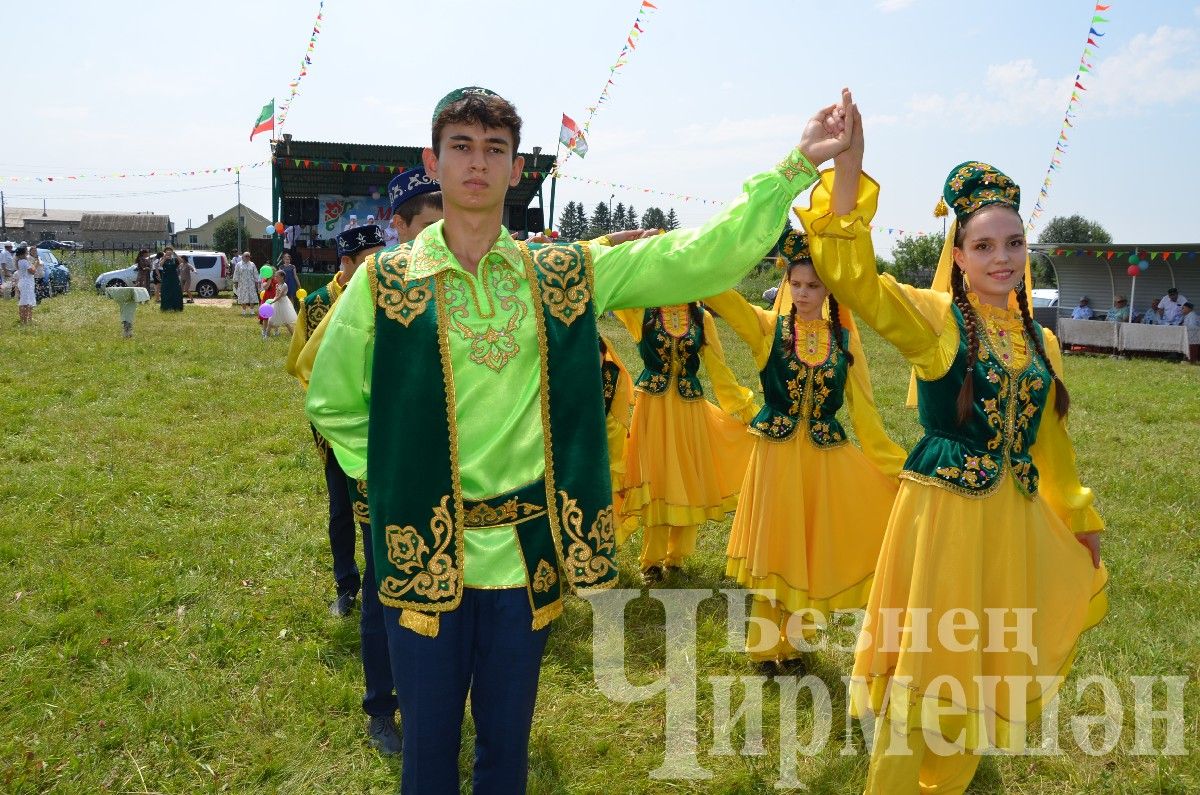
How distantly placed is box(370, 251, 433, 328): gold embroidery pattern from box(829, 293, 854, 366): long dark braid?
2.87 meters

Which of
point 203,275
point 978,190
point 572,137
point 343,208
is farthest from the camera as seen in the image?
point 203,275

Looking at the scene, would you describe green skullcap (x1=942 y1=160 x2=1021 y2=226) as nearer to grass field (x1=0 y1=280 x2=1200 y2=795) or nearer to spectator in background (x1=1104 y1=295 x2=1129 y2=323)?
grass field (x1=0 y1=280 x2=1200 y2=795)

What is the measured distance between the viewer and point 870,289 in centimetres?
274

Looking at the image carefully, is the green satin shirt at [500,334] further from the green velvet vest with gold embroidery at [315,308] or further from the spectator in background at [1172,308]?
the spectator in background at [1172,308]

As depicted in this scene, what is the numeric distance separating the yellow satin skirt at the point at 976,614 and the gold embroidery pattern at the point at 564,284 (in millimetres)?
1572

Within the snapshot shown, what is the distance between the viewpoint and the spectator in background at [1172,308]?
19.6m

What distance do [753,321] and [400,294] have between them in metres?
2.83

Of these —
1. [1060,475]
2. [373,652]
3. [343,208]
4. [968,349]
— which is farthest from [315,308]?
[343,208]

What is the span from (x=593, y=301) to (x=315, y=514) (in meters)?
5.20

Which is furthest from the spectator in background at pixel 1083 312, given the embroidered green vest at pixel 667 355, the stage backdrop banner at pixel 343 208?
the embroidered green vest at pixel 667 355

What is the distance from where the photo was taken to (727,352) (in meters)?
17.1

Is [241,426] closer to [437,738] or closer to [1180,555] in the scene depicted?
[437,738]

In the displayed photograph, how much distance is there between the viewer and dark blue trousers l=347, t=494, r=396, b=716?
352 centimetres

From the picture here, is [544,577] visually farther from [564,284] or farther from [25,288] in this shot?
[25,288]
